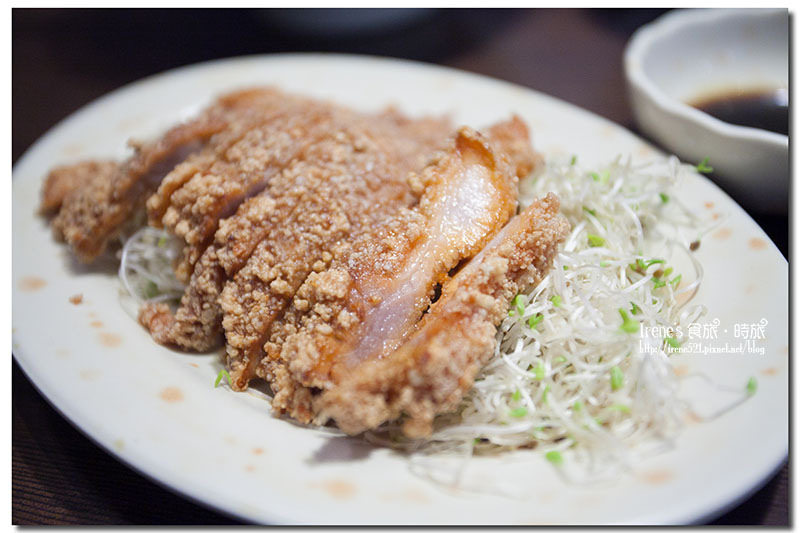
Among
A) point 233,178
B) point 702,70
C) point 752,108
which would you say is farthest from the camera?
point 702,70

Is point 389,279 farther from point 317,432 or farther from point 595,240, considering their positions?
point 595,240

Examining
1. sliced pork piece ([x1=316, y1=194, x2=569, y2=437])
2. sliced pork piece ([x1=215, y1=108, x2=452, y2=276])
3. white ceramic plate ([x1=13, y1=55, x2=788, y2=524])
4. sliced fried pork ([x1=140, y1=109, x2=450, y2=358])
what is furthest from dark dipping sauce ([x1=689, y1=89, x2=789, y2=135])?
sliced fried pork ([x1=140, y1=109, x2=450, y2=358])

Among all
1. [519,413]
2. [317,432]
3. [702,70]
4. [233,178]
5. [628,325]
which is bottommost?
[317,432]

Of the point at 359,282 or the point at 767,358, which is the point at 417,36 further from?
the point at 767,358

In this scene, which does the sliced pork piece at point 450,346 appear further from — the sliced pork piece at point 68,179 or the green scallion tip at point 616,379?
the sliced pork piece at point 68,179

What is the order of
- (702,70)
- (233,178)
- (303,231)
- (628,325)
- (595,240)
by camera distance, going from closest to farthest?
(628,325) → (303,231) → (233,178) → (595,240) → (702,70)

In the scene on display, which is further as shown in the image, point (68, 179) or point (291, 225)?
point (68, 179)

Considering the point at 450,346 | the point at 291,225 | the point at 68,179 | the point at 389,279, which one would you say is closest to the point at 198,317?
the point at 291,225

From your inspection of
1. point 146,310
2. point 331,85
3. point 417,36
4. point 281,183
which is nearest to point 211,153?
point 281,183

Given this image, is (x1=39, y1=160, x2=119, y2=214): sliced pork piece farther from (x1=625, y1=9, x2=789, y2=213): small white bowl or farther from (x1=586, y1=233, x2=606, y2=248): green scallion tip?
(x1=625, y1=9, x2=789, y2=213): small white bowl
